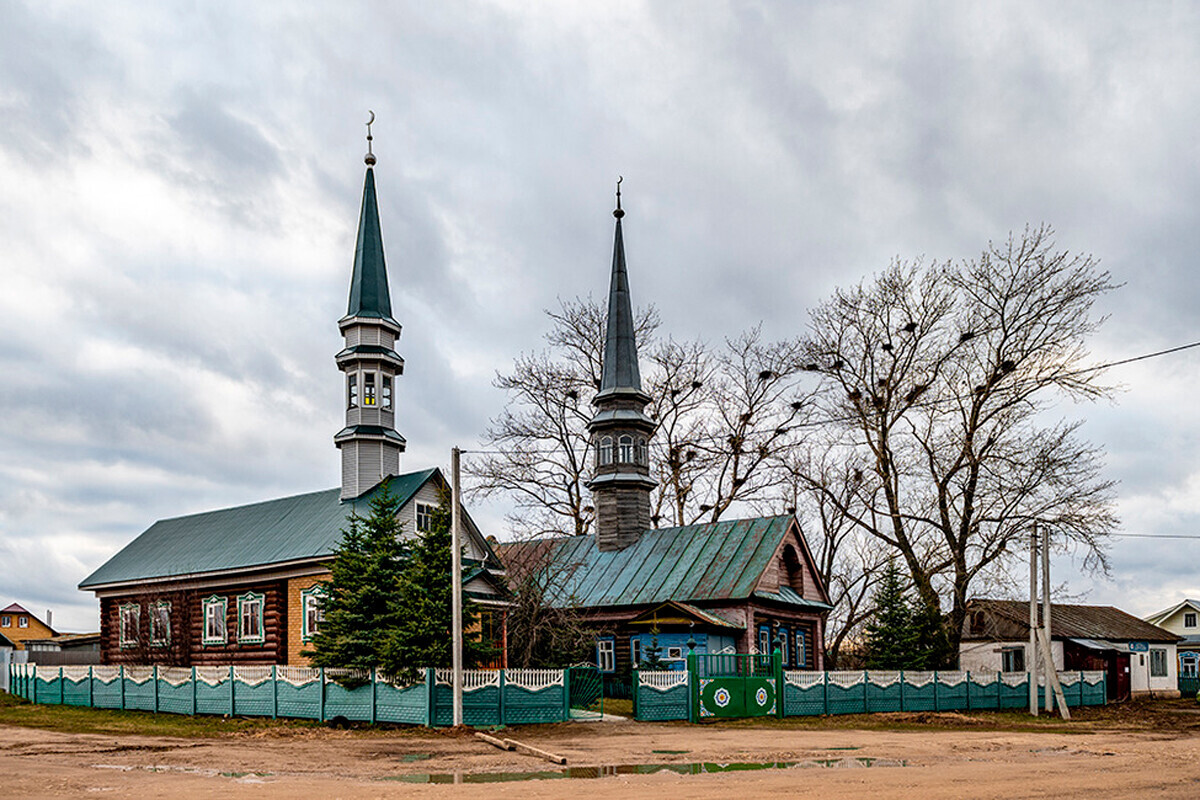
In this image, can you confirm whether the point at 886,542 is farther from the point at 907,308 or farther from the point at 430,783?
the point at 430,783

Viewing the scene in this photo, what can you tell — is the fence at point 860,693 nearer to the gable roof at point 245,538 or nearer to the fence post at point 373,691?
the fence post at point 373,691

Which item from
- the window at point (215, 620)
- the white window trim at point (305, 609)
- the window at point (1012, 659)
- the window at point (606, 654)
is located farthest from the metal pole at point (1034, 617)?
the window at point (215, 620)

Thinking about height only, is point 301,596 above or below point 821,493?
below

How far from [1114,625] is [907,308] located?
2269cm

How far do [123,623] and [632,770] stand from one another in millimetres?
25739

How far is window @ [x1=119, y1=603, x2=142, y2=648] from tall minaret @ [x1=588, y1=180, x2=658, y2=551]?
1521cm

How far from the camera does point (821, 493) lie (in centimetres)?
4138

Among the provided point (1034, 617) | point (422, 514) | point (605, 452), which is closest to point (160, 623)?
point (422, 514)

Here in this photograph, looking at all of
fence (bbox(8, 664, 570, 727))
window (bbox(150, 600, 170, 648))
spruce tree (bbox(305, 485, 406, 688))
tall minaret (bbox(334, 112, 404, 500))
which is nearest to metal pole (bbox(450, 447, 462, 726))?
fence (bbox(8, 664, 570, 727))

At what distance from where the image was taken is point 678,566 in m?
37.8

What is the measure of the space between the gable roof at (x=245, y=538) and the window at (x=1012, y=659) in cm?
2406

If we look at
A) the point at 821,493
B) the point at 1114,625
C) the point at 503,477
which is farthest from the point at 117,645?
the point at 1114,625

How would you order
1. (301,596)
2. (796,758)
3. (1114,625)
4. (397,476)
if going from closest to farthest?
(796,758) → (301,596) → (397,476) → (1114,625)

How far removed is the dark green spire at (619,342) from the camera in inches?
1651
